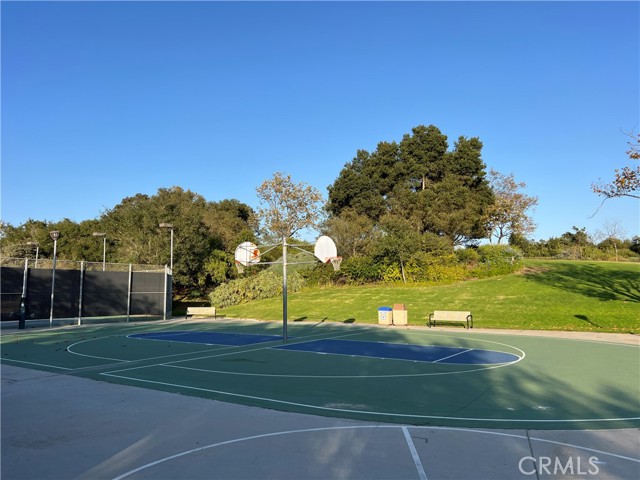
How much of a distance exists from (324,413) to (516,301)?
2228cm

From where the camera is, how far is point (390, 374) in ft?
34.8

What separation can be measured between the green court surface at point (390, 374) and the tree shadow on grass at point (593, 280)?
10.9 meters

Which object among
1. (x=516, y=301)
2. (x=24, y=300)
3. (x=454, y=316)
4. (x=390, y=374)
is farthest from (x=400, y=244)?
(x=390, y=374)

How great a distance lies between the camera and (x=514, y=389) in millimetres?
8758

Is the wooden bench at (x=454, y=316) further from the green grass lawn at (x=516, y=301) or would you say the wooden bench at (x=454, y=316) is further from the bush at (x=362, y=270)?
the bush at (x=362, y=270)

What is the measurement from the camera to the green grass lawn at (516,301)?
849 inches

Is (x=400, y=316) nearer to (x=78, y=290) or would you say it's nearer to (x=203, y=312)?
(x=203, y=312)

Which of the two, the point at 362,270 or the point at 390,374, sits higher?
the point at 362,270

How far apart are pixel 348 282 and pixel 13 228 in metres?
40.8

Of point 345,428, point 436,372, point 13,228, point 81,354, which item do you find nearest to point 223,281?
point 13,228

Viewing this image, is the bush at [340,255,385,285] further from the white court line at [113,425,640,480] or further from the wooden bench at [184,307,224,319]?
the white court line at [113,425,640,480]

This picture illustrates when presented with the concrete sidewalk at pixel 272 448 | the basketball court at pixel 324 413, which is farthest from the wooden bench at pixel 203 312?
the concrete sidewalk at pixel 272 448

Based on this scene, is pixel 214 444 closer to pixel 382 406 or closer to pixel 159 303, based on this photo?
pixel 382 406

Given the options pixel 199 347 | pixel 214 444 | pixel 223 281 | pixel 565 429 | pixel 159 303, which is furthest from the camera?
pixel 223 281
